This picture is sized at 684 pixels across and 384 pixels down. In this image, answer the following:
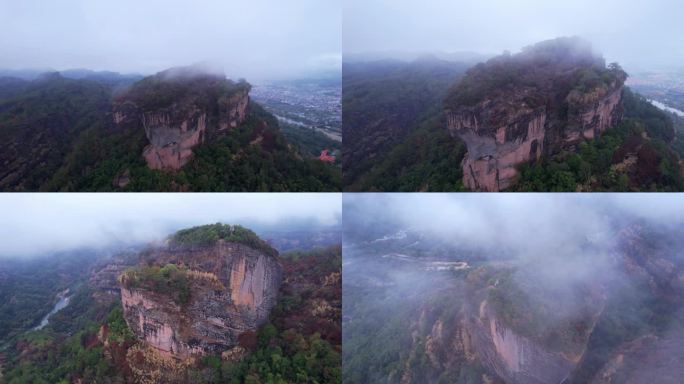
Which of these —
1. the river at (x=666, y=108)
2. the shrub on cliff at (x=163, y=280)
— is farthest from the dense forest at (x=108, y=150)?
the river at (x=666, y=108)

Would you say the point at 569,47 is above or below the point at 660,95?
above

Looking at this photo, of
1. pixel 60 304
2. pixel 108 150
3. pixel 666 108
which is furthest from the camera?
pixel 60 304

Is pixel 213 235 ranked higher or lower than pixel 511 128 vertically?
lower

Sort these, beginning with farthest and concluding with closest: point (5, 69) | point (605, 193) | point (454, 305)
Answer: point (454, 305) → point (605, 193) → point (5, 69)

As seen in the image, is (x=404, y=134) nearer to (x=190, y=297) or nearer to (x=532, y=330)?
(x=532, y=330)

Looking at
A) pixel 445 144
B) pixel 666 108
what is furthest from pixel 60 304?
pixel 666 108

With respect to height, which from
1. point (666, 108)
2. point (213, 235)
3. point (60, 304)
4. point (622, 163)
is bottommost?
point (60, 304)

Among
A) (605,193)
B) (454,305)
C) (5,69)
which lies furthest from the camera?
(454,305)

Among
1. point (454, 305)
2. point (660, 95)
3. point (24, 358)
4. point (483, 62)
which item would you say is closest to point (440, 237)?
point (454, 305)

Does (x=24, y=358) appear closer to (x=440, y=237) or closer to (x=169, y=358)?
(x=169, y=358)
